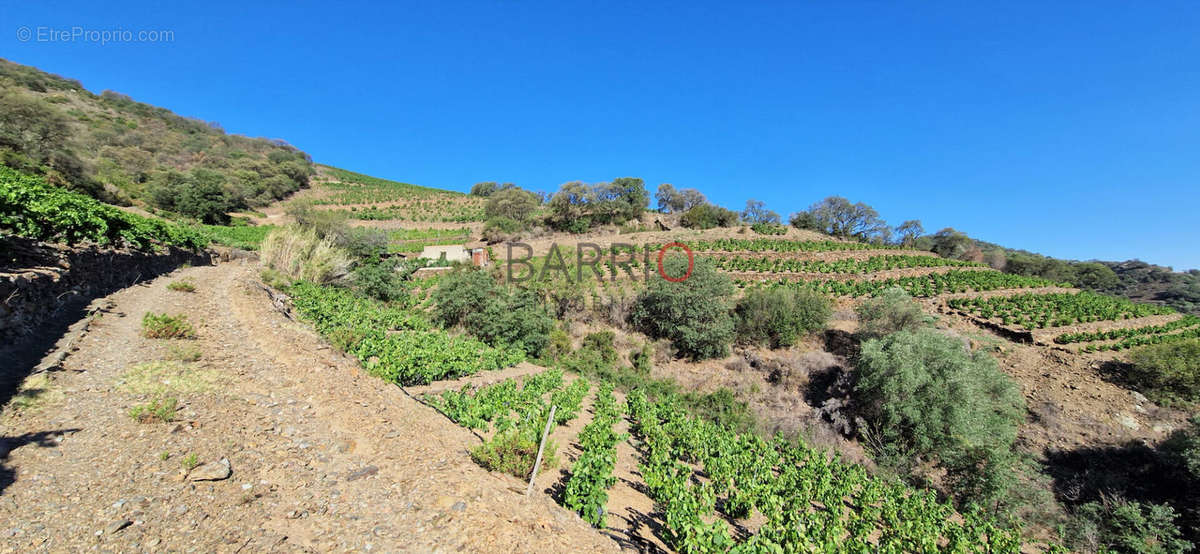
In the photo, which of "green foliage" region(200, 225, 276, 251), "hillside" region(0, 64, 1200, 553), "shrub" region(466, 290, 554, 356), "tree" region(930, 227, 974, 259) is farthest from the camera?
"tree" region(930, 227, 974, 259)

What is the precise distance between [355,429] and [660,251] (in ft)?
98.3

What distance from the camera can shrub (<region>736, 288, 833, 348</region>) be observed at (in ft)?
69.5

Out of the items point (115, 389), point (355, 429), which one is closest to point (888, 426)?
point (355, 429)

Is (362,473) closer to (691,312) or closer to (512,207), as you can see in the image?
(691,312)

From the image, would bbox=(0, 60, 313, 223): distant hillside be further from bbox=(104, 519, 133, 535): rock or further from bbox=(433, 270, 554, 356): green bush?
bbox=(104, 519, 133, 535): rock

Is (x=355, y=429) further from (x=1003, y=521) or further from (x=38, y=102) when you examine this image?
(x=38, y=102)

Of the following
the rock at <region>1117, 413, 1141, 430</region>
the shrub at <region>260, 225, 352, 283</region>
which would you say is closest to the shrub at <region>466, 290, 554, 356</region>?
the shrub at <region>260, 225, 352, 283</region>

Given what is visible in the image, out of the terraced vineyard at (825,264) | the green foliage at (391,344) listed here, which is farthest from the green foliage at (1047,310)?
the green foliage at (391,344)

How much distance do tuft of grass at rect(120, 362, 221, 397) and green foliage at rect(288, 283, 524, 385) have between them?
3.02 m

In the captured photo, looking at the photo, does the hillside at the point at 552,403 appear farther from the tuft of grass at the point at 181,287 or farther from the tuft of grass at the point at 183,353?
the tuft of grass at the point at 181,287

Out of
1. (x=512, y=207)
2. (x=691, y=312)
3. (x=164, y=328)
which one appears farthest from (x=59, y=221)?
(x=512, y=207)

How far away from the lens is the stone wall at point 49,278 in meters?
6.20

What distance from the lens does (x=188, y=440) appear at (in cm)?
492

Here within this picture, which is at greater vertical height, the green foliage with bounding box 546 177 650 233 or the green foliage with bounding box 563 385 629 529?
the green foliage with bounding box 546 177 650 233
